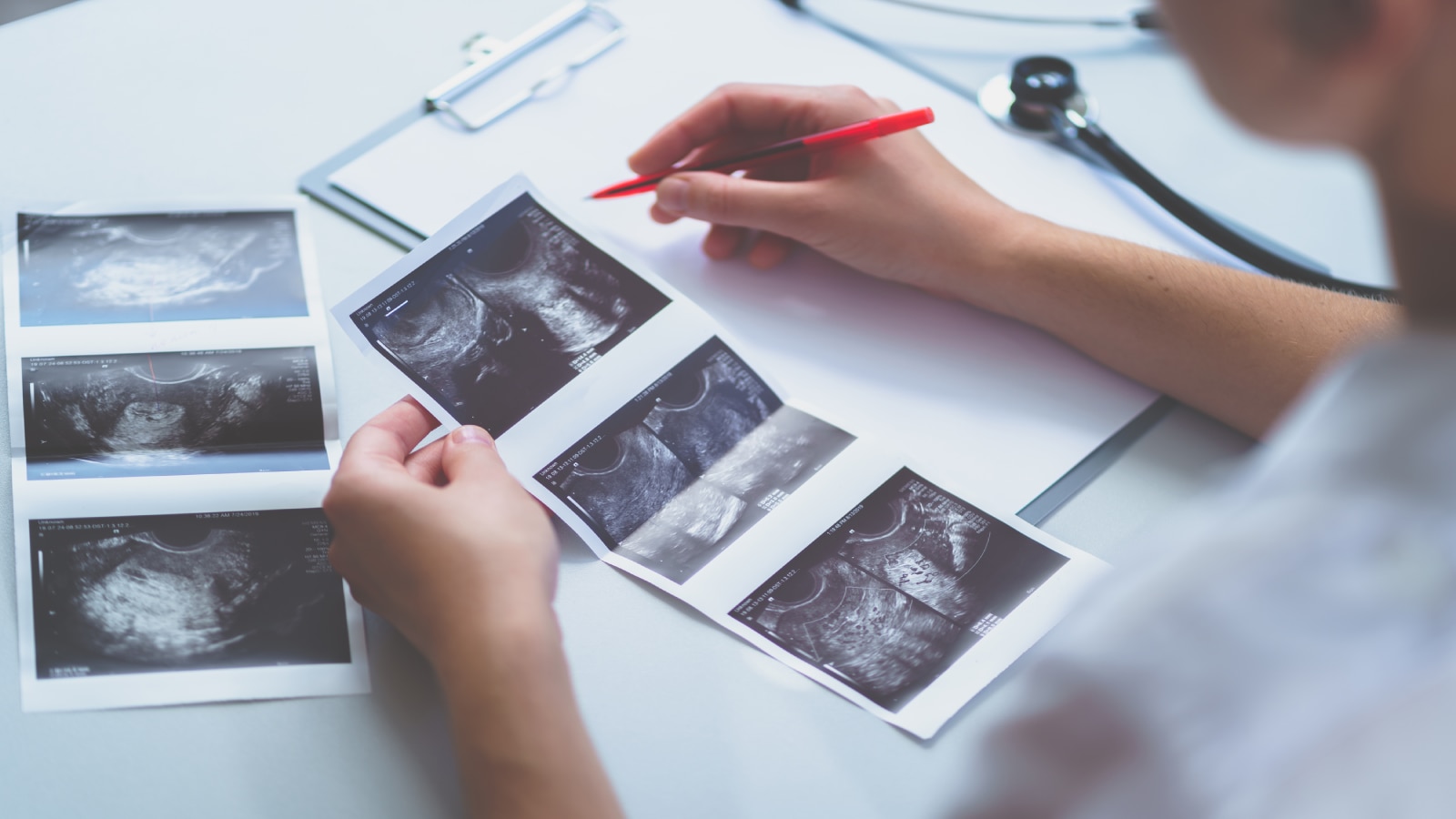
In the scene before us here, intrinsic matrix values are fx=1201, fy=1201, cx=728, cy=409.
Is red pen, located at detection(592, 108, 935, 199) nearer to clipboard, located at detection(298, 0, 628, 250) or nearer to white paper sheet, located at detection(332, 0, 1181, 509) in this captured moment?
white paper sheet, located at detection(332, 0, 1181, 509)

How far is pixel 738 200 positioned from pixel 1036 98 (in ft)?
1.20

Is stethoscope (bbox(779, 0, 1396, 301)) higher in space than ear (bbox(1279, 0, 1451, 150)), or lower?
higher

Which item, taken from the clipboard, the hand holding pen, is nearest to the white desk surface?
the clipboard

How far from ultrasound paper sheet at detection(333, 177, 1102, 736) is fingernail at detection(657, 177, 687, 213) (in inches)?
3.7

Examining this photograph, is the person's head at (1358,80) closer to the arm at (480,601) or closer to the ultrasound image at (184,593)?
the arm at (480,601)

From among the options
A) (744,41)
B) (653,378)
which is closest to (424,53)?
(744,41)

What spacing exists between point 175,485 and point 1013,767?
0.65 meters

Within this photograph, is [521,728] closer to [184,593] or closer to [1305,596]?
[184,593]

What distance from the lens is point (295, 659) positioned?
0.81m

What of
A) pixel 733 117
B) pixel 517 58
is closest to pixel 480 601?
pixel 733 117

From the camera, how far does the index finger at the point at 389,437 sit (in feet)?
2.77

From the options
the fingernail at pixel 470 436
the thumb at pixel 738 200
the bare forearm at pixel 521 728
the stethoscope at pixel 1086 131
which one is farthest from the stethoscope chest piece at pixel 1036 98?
the bare forearm at pixel 521 728

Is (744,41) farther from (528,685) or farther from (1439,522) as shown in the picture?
(1439,522)

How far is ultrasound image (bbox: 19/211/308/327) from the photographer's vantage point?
38.8 inches
